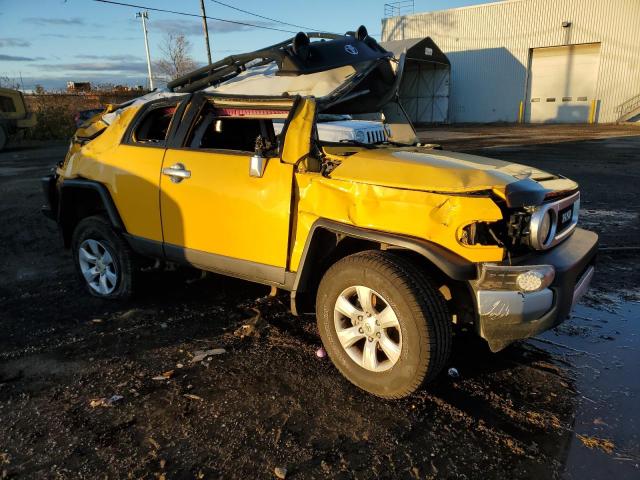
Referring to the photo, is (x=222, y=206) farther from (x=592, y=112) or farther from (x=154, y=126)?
(x=592, y=112)

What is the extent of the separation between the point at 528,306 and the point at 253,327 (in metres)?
2.14

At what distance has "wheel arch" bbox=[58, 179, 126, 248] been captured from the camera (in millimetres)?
4234

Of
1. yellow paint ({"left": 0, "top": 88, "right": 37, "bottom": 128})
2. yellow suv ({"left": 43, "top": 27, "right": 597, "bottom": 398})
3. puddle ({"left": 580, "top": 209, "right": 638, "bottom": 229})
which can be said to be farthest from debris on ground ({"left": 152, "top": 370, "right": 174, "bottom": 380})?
yellow paint ({"left": 0, "top": 88, "right": 37, "bottom": 128})

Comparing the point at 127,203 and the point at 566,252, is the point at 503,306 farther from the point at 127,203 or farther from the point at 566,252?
the point at 127,203

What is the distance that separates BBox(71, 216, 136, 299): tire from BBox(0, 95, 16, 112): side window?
20.6m

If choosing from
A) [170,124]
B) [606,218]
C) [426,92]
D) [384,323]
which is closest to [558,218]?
[384,323]

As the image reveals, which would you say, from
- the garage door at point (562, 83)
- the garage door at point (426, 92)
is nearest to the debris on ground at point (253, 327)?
the garage door at point (426, 92)

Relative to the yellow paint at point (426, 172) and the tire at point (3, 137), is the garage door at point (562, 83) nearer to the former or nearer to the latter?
the tire at point (3, 137)

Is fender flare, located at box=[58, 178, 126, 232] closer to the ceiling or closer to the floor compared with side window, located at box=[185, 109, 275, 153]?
closer to the floor

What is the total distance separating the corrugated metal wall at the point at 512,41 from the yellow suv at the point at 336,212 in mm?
34725

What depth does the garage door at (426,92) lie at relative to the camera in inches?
1448

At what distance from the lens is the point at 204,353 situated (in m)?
3.53

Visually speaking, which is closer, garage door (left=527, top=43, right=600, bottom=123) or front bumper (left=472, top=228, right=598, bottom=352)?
front bumper (left=472, top=228, right=598, bottom=352)

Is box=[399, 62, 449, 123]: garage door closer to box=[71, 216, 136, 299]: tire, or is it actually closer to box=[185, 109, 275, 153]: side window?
box=[185, 109, 275, 153]: side window
